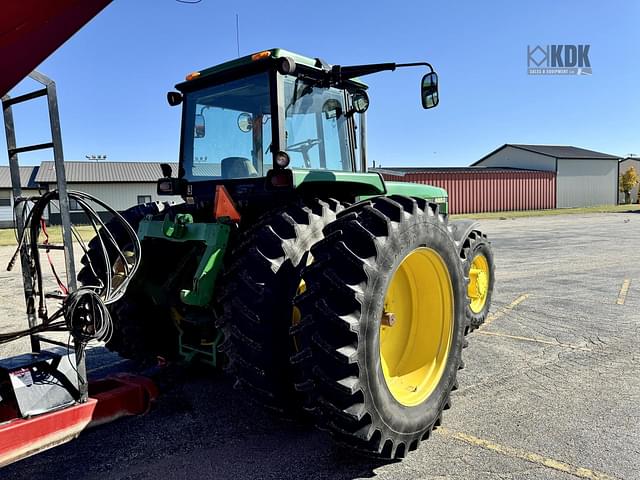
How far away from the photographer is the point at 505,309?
24.0 feet

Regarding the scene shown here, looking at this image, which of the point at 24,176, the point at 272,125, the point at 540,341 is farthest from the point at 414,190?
the point at 24,176

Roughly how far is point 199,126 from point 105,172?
41.0 m

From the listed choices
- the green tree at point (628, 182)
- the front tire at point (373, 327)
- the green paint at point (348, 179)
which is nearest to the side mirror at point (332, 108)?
the green paint at point (348, 179)

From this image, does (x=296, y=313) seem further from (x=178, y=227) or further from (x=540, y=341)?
(x=540, y=341)

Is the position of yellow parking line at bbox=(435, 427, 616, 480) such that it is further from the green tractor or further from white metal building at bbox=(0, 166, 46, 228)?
white metal building at bbox=(0, 166, 46, 228)

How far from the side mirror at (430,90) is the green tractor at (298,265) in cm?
2

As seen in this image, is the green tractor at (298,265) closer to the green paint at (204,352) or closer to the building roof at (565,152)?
the green paint at (204,352)

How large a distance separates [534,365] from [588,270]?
6611 mm

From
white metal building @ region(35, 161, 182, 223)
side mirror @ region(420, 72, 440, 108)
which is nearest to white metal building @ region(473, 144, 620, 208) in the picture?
white metal building @ region(35, 161, 182, 223)

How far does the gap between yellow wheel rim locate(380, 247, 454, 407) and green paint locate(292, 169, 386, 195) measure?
776 mm

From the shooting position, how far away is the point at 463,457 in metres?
3.34

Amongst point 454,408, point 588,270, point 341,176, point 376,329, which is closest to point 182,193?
point 341,176

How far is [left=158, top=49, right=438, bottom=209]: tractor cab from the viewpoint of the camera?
378cm

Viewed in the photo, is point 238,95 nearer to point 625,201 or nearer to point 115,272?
point 115,272
